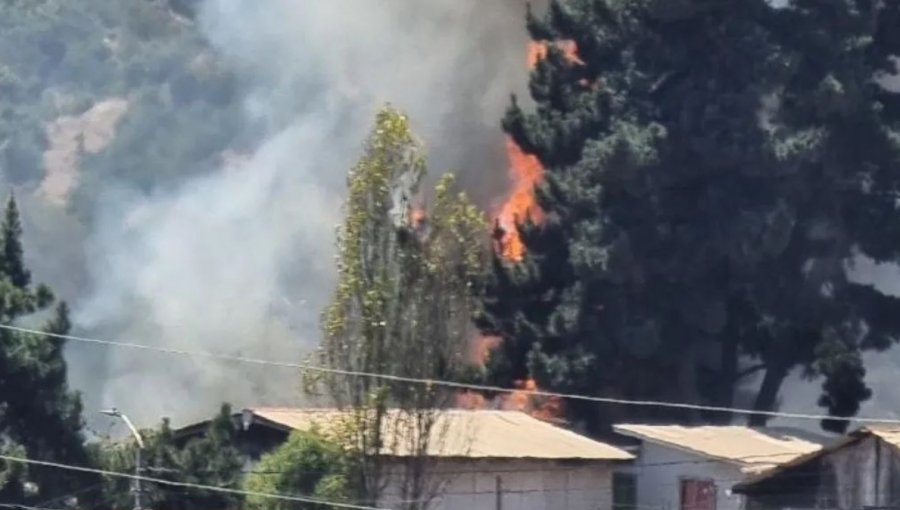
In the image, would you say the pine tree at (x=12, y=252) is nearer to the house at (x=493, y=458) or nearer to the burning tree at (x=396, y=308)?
the house at (x=493, y=458)

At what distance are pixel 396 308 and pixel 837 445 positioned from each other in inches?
396

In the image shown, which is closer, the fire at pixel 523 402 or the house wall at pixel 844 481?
the house wall at pixel 844 481

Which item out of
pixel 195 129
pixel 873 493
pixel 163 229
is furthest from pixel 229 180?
pixel 873 493

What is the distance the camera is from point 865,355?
78.0 metres

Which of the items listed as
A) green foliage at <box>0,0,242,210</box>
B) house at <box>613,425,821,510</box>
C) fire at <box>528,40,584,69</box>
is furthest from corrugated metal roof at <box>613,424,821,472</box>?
green foliage at <box>0,0,242,210</box>

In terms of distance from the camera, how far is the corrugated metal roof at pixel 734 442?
56656 mm

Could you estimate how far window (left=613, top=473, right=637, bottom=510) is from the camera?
6016cm

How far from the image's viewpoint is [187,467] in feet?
181

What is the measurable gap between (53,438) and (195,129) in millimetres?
79182

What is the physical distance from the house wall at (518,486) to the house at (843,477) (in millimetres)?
6543

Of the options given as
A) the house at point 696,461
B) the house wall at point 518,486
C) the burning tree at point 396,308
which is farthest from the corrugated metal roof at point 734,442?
the burning tree at point 396,308

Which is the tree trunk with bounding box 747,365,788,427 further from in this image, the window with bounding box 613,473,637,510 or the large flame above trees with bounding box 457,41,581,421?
the window with bounding box 613,473,637,510

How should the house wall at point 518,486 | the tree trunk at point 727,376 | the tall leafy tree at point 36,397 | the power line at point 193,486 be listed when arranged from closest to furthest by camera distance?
the power line at point 193,486 < the house wall at point 518,486 < the tall leafy tree at point 36,397 < the tree trunk at point 727,376

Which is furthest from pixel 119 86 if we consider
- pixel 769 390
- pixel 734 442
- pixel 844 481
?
pixel 844 481
